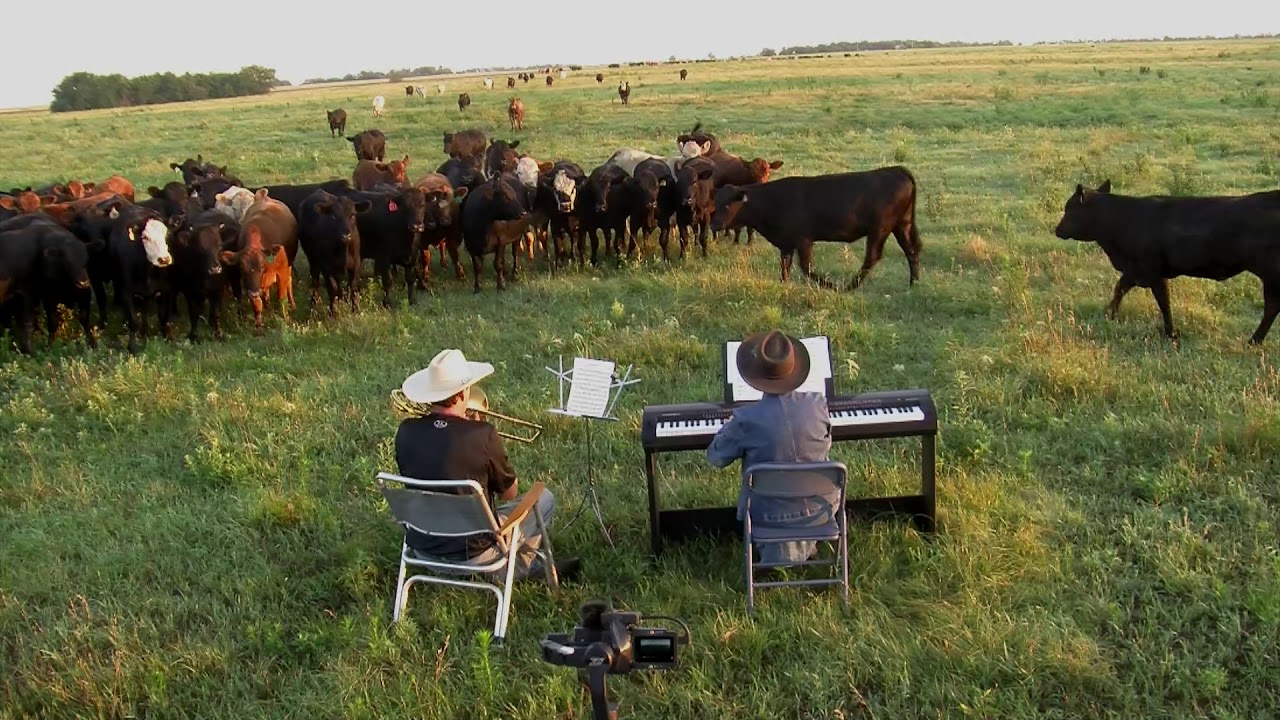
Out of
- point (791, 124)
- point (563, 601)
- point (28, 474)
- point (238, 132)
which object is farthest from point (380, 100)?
point (563, 601)

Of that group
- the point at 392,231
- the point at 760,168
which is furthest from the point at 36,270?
the point at 760,168

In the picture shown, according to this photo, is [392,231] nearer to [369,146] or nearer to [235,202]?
[235,202]

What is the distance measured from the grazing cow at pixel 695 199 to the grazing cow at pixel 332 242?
4112 mm

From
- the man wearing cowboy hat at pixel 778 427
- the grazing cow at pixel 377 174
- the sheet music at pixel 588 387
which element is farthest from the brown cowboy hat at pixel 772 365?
the grazing cow at pixel 377 174

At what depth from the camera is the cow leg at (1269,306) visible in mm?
8080

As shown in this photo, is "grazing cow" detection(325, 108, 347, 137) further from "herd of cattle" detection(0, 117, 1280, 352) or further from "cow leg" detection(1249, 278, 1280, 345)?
"cow leg" detection(1249, 278, 1280, 345)

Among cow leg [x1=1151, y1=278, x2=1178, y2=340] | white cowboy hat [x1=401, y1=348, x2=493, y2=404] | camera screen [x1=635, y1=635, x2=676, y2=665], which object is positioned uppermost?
white cowboy hat [x1=401, y1=348, x2=493, y2=404]

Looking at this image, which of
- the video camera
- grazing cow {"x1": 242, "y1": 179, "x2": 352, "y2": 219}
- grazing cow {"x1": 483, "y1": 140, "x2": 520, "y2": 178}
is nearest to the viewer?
the video camera

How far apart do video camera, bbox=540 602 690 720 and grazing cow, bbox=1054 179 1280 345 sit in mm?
7250

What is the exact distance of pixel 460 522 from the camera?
4.68 m

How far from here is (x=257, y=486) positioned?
665 centimetres

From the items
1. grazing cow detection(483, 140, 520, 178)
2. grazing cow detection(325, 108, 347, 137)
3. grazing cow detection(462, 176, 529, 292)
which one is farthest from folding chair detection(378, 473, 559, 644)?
grazing cow detection(325, 108, 347, 137)

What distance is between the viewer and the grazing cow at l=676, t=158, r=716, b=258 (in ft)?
43.0

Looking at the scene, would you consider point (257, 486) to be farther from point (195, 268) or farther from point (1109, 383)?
point (1109, 383)
